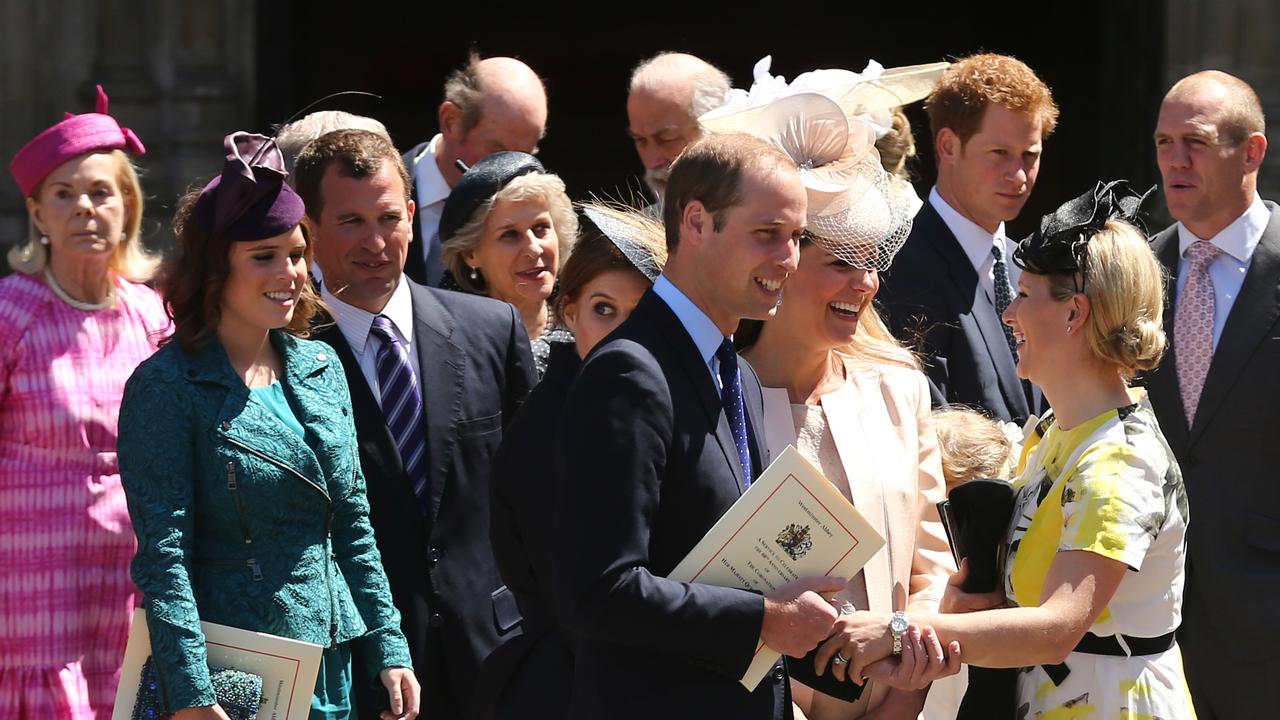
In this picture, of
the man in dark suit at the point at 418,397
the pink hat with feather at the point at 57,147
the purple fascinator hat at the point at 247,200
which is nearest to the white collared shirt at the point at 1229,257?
the man in dark suit at the point at 418,397

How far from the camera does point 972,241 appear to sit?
15.9 feet

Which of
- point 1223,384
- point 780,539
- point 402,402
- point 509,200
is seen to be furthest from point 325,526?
point 1223,384

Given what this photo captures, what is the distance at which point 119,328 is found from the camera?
14.5ft

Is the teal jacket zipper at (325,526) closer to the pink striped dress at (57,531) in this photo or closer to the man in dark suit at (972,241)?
the pink striped dress at (57,531)

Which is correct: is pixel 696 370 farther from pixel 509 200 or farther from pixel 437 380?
pixel 509 200

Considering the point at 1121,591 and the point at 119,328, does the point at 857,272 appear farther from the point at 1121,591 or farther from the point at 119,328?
the point at 119,328

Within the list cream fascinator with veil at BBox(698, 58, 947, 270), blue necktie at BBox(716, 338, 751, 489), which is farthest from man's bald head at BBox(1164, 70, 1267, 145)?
blue necktie at BBox(716, 338, 751, 489)

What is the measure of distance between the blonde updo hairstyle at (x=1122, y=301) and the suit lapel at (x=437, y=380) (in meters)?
1.48

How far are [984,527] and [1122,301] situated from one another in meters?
0.52

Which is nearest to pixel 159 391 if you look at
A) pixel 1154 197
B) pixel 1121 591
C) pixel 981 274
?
pixel 1121 591

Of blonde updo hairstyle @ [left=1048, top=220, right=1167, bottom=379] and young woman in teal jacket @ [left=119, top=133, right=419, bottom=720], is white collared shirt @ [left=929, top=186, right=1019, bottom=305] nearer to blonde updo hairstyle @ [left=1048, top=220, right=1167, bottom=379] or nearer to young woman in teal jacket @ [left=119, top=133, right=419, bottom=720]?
blonde updo hairstyle @ [left=1048, top=220, right=1167, bottom=379]

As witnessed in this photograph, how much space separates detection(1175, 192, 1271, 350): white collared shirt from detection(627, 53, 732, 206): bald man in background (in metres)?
1.57

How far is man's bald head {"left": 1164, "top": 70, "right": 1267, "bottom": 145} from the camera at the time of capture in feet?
16.2

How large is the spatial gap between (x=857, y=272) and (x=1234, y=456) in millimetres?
1600
